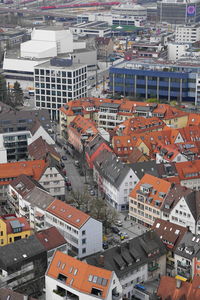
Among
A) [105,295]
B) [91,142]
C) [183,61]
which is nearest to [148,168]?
[91,142]

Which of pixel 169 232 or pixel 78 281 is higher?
pixel 78 281

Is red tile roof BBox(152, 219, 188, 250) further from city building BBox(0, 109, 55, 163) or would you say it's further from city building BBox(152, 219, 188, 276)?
city building BBox(0, 109, 55, 163)

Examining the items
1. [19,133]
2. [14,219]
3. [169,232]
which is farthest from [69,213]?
[19,133]

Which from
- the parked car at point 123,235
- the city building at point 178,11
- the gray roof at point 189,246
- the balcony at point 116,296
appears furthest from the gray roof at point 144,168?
the city building at point 178,11

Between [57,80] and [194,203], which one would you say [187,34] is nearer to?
[57,80]

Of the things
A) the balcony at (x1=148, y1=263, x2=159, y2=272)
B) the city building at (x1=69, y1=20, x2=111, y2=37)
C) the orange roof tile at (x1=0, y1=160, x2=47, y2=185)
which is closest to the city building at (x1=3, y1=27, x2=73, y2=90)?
the city building at (x1=69, y1=20, x2=111, y2=37)
